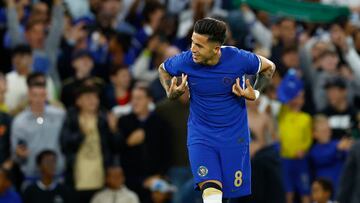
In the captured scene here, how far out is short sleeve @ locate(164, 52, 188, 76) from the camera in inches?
444

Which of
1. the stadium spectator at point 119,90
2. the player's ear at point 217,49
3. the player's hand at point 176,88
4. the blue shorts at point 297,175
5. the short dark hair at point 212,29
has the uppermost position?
the short dark hair at point 212,29

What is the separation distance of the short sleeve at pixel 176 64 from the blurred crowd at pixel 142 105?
3.19 m

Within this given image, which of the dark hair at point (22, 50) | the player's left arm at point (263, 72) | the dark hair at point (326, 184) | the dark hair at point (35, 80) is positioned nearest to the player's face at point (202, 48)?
the player's left arm at point (263, 72)

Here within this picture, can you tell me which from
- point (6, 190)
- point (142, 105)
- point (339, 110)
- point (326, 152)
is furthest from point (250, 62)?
point (339, 110)

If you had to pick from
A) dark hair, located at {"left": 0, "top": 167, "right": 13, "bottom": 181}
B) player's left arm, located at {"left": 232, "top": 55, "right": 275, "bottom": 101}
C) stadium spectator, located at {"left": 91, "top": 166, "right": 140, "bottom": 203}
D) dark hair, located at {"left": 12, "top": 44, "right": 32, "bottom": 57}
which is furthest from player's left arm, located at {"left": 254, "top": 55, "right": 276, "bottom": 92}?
dark hair, located at {"left": 12, "top": 44, "right": 32, "bottom": 57}

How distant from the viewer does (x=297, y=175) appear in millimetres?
16625

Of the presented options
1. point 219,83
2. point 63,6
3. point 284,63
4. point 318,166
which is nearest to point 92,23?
point 63,6

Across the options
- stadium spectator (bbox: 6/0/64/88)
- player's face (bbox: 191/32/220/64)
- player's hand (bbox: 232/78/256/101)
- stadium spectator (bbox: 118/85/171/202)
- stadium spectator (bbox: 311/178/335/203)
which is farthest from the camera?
stadium spectator (bbox: 6/0/64/88)

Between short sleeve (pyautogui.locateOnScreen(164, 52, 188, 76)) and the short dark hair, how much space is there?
330 mm

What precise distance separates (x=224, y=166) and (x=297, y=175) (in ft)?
17.5

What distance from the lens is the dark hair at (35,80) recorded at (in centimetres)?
1537

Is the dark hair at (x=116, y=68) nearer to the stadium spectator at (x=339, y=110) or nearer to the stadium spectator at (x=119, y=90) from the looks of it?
the stadium spectator at (x=119, y=90)

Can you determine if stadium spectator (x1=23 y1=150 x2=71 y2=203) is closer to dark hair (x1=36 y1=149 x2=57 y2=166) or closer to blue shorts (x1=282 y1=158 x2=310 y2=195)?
dark hair (x1=36 y1=149 x2=57 y2=166)

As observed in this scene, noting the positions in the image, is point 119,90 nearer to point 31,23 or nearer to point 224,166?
point 31,23
